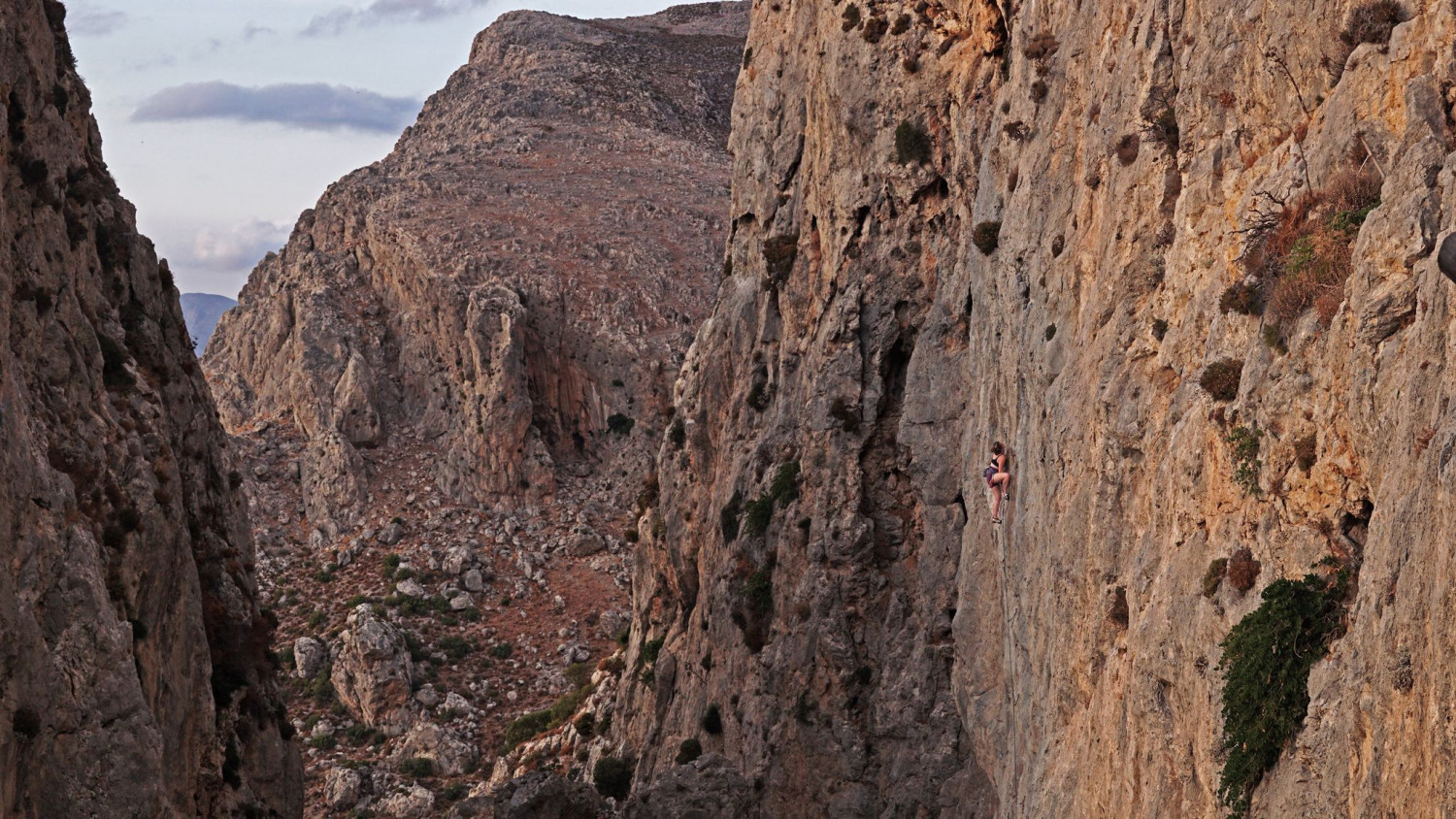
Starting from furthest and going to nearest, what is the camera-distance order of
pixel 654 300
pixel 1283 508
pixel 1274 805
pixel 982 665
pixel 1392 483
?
pixel 654 300 < pixel 982 665 < pixel 1283 508 < pixel 1274 805 < pixel 1392 483

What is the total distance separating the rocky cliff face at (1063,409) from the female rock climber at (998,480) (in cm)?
41

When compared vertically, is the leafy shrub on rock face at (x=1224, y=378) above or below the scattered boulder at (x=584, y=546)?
above

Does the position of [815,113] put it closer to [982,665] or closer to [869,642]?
[869,642]

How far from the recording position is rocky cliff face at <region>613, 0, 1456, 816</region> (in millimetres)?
12812

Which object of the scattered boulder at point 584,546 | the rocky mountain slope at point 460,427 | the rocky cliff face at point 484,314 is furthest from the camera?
the rocky cliff face at point 484,314

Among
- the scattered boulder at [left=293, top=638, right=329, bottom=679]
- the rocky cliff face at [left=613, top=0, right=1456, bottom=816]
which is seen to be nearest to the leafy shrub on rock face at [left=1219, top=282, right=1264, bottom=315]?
the rocky cliff face at [left=613, top=0, right=1456, bottom=816]

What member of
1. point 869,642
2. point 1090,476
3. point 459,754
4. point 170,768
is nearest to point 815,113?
point 869,642

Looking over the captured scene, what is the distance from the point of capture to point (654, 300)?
252 feet

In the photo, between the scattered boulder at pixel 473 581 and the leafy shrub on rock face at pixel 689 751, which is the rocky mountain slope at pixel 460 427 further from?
the leafy shrub on rock face at pixel 689 751

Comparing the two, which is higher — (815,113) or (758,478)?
(815,113)

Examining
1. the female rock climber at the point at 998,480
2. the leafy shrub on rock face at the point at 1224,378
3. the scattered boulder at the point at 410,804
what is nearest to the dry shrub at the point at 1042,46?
the female rock climber at the point at 998,480

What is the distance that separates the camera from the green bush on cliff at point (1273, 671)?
43.6 ft

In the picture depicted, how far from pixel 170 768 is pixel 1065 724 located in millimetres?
22586

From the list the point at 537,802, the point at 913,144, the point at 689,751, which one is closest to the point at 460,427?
the point at 689,751
